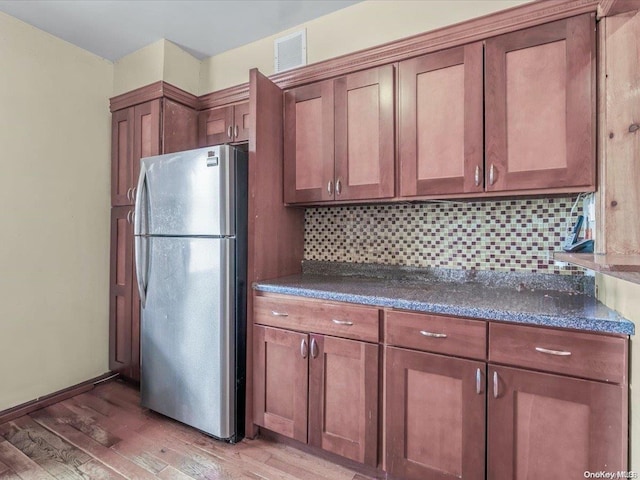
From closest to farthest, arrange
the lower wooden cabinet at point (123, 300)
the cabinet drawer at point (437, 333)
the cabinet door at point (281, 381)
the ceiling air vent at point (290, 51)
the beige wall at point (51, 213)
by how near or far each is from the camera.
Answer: the cabinet drawer at point (437, 333) → the cabinet door at point (281, 381) → the beige wall at point (51, 213) → the ceiling air vent at point (290, 51) → the lower wooden cabinet at point (123, 300)

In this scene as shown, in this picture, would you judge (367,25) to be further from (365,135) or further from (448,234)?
(448,234)

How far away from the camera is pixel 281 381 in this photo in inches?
69.7

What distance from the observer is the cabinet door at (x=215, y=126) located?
2451 mm

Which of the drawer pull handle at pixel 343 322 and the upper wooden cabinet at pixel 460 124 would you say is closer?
the upper wooden cabinet at pixel 460 124

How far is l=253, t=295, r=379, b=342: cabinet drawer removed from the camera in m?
1.54

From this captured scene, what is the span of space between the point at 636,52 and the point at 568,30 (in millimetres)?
279

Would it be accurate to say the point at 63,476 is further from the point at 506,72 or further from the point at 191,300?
the point at 506,72

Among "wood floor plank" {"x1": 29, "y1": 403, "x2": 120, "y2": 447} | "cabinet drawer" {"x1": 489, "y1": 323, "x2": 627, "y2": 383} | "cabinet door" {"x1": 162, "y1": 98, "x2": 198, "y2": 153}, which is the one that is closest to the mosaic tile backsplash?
"cabinet drawer" {"x1": 489, "y1": 323, "x2": 627, "y2": 383}

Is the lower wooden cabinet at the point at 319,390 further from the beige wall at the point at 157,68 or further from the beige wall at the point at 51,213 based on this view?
the beige wall at the point at 157,68

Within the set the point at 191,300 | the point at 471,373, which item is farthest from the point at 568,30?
the point at 191,300

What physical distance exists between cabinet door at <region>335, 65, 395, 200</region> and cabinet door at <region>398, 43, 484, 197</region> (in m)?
0.08

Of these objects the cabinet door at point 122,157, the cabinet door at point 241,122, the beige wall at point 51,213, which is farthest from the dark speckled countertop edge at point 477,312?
the beige wall at point 51,213

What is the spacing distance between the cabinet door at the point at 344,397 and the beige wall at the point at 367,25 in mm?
1767

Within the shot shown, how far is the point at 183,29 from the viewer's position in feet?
7.51
